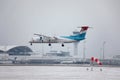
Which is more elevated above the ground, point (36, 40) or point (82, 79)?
point (36, 40)

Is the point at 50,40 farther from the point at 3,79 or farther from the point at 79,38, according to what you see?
the point at 3,79

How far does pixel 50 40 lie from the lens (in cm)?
10812

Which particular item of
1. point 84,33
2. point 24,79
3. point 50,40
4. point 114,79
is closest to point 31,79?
point 24,79

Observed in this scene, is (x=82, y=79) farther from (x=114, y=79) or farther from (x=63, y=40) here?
(x=63, y=40)

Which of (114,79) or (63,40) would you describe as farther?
(63,40)

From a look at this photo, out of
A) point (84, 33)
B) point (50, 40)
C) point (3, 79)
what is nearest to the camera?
point (3, 79)

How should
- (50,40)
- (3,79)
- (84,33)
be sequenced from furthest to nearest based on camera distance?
(84,33) → (50,40) → (3,79)

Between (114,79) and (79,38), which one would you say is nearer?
(114,79)

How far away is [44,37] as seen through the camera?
109m

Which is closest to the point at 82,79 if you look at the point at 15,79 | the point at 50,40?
the point at 15,79

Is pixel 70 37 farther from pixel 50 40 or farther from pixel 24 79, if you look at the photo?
pixel 24 79

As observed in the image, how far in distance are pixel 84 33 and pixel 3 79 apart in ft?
162

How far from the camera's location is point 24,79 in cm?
7288

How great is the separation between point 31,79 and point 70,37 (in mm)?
38582
